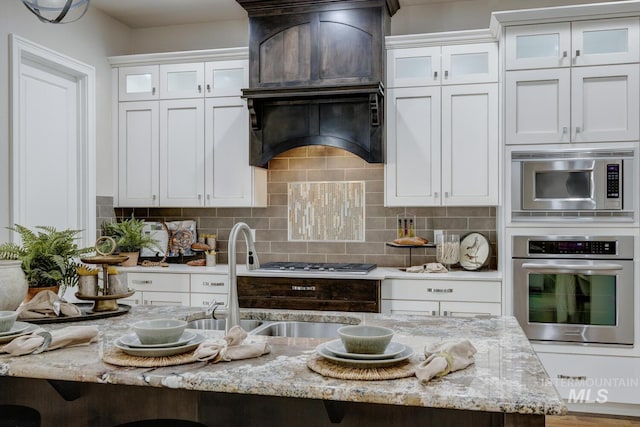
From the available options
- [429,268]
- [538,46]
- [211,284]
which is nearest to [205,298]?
[211,284]

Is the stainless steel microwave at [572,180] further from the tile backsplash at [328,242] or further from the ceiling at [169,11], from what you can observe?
the ceiling at [169,11]

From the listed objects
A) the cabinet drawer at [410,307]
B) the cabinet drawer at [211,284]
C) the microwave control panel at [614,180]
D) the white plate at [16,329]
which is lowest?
the cabinet drawer at [410,307]

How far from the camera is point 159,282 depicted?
14.5ft

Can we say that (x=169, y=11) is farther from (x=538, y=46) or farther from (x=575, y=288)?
(x=575, y=288)

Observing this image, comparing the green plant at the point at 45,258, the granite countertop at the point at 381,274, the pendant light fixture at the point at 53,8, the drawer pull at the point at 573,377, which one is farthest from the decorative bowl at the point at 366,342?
the drawer pull at the point at 573,377

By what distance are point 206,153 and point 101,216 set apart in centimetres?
100

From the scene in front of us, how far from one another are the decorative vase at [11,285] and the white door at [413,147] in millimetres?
2630

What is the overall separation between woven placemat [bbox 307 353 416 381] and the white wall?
9.65 feet

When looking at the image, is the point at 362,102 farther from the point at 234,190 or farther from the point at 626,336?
the point at 626,336

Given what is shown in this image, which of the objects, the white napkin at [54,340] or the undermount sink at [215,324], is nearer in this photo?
the white napkin at [54,340]

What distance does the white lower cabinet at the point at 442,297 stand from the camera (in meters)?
3.89

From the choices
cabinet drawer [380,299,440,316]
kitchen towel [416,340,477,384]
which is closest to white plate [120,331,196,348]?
kitchen towel [416,340,477,384]

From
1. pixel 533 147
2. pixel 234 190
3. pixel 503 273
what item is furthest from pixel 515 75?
pixel 234 190

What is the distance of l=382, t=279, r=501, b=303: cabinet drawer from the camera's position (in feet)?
12.8
